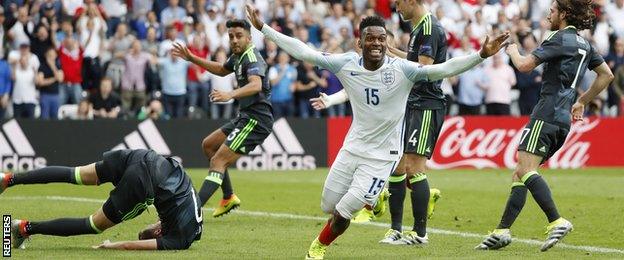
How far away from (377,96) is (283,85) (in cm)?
1678

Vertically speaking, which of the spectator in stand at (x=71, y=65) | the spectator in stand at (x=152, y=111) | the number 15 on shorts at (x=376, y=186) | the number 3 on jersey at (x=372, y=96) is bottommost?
the spectator in stand at (x=152, y=111)

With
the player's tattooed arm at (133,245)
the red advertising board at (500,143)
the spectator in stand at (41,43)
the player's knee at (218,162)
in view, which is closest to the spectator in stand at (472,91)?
the red advertising board at (500,143)

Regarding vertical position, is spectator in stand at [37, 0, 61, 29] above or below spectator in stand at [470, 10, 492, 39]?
above

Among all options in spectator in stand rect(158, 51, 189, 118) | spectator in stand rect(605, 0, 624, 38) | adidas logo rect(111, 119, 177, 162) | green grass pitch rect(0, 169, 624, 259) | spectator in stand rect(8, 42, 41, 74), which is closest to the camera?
green grass pitch rect(0, 169, 624, 259)

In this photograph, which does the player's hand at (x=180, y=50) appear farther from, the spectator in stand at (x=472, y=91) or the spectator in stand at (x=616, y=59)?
the spectator in stand at (x=616, y=59)

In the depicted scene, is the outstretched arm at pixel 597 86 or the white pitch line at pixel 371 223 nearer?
the white pitch line at pixel 371 223

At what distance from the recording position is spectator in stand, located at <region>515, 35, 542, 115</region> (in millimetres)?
28672

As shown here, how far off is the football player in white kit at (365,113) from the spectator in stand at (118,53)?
1600 cm

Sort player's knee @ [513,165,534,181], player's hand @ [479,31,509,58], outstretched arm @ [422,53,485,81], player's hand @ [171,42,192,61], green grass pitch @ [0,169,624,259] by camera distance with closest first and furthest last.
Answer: player's hand @ [479,31,509,58] → outstretched arm @ [422,53,485,81] → green grass pitch @ [0,169,624,259] → player's knee @ [513,165,534,181] → player's hand @ [171,42,192,61]

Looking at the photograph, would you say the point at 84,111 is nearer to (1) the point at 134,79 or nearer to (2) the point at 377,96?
(1) the point at 134,79

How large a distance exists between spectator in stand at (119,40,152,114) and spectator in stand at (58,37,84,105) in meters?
0.93

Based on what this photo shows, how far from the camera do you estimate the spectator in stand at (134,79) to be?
87.2 feet

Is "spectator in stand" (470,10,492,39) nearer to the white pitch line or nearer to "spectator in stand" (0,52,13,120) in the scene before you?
"spectator in stand" (0,52,13,120)
